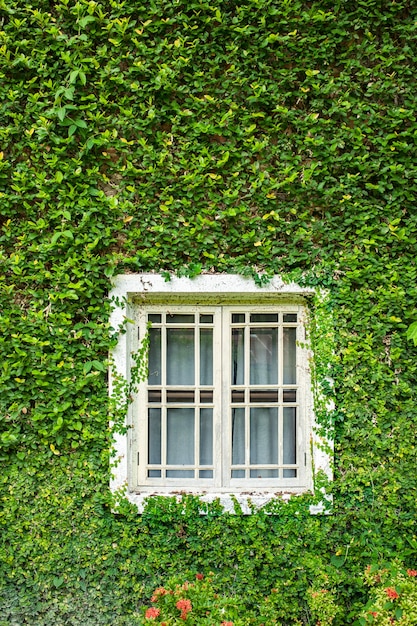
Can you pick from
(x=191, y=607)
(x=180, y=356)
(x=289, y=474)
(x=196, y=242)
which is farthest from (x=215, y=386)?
(x=191, y=607)

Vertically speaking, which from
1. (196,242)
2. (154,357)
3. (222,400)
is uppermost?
(196,242)

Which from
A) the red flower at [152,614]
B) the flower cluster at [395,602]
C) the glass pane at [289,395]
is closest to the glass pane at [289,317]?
the glass pane at [289,395]

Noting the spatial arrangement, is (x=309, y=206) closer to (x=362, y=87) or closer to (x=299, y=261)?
(x=299, y=261)

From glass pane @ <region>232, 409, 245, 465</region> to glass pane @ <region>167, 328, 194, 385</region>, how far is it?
43 cm

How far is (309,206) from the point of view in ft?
11.9

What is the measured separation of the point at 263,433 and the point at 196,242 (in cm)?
149

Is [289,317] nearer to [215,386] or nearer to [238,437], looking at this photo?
[215,386]

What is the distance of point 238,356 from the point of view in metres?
3.80

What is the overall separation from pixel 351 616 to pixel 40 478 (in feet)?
7.60

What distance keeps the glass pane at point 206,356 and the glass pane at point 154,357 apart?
0.31m

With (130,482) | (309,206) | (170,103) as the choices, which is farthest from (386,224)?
(130,482)

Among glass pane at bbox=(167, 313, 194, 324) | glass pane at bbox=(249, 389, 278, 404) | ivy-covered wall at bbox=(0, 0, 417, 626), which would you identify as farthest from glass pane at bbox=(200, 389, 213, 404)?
ivy-covered wall at bbox=(0, 0, 417, 626)

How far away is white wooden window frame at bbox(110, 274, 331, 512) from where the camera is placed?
3.58 metres

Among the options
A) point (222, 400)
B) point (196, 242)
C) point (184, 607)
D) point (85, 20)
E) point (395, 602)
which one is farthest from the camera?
point (222, 400)
